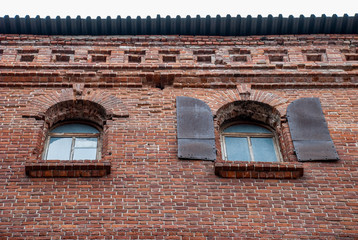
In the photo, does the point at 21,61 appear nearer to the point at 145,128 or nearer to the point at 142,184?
the point at 145,128

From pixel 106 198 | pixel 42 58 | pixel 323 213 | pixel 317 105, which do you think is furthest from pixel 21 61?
pixel 323 213

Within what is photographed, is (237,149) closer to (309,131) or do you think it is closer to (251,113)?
(251,113)

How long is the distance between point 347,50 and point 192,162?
16.9ft

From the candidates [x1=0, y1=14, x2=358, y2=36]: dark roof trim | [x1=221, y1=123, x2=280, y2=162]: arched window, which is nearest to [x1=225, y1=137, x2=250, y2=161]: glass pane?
[x1=221, y1=123, x2=280, y2=162]: arched window

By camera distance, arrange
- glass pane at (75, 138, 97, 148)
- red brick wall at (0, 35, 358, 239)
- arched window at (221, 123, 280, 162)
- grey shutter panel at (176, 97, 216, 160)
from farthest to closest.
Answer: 1. glass pane at (75, 138, 97, 148)
2. arched window at (221, 123, 280, 162)
3. grey shutter panel at (176, 97, 216, 160)
4. red brick wall at (0, 35, 358, 239)

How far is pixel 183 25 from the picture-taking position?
11938 mm

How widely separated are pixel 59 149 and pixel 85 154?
496 mm

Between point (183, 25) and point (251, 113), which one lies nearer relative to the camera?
point (251, 113)

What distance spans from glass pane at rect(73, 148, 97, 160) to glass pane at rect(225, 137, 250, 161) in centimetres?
237

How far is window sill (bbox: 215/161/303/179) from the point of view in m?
8.32

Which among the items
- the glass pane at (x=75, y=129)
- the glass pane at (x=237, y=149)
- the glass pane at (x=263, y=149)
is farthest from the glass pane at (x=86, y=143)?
the glass pane at (x=263, y=149)

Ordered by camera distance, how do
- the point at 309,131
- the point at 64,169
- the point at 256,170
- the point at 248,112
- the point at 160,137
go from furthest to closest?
the point at 248,112 → the point at 309,131 → the point at 160,137 → the point at 256,170 → the point at 64,169

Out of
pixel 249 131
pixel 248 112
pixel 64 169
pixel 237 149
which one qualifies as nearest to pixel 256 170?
pixel 237 149

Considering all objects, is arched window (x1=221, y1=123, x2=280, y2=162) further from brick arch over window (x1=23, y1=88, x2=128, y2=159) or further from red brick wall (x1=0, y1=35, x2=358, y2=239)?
brick arch over window (x1=23, y1=88, x2=128, y2=159)
